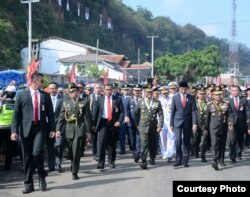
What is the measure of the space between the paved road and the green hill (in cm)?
3091

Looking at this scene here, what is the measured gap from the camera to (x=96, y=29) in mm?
97938

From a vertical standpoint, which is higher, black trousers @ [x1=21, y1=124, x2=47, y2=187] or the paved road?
black trousers @ [x1=21, y1=124, x2=47, y2=187]

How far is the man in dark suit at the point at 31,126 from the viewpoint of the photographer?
30.5 feet

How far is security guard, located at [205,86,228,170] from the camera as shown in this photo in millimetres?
11984

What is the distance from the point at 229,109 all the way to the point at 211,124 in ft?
2.48

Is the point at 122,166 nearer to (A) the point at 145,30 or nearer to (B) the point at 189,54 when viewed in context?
(B) the point at 189,54

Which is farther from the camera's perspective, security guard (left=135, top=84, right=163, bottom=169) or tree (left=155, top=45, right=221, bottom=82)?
tree (left=155, top=45, right=221, bottom=82)

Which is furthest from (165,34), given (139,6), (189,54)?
(189,54)

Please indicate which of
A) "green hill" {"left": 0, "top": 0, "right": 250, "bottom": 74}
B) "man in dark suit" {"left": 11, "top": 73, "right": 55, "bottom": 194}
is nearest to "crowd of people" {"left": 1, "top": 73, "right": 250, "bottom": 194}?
"man in dark suit" {"left": 11, "top": 73, "right": 55, "bottom": 194}

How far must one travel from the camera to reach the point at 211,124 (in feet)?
39.8

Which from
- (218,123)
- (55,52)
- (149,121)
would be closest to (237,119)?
(218,123)

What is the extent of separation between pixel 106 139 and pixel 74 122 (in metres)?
1.46

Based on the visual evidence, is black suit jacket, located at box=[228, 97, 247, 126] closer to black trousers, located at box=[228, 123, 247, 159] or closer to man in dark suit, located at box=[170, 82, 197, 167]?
black trousers, located at box=[228, 123, 247, 159]

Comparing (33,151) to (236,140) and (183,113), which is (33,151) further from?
(236,140)
